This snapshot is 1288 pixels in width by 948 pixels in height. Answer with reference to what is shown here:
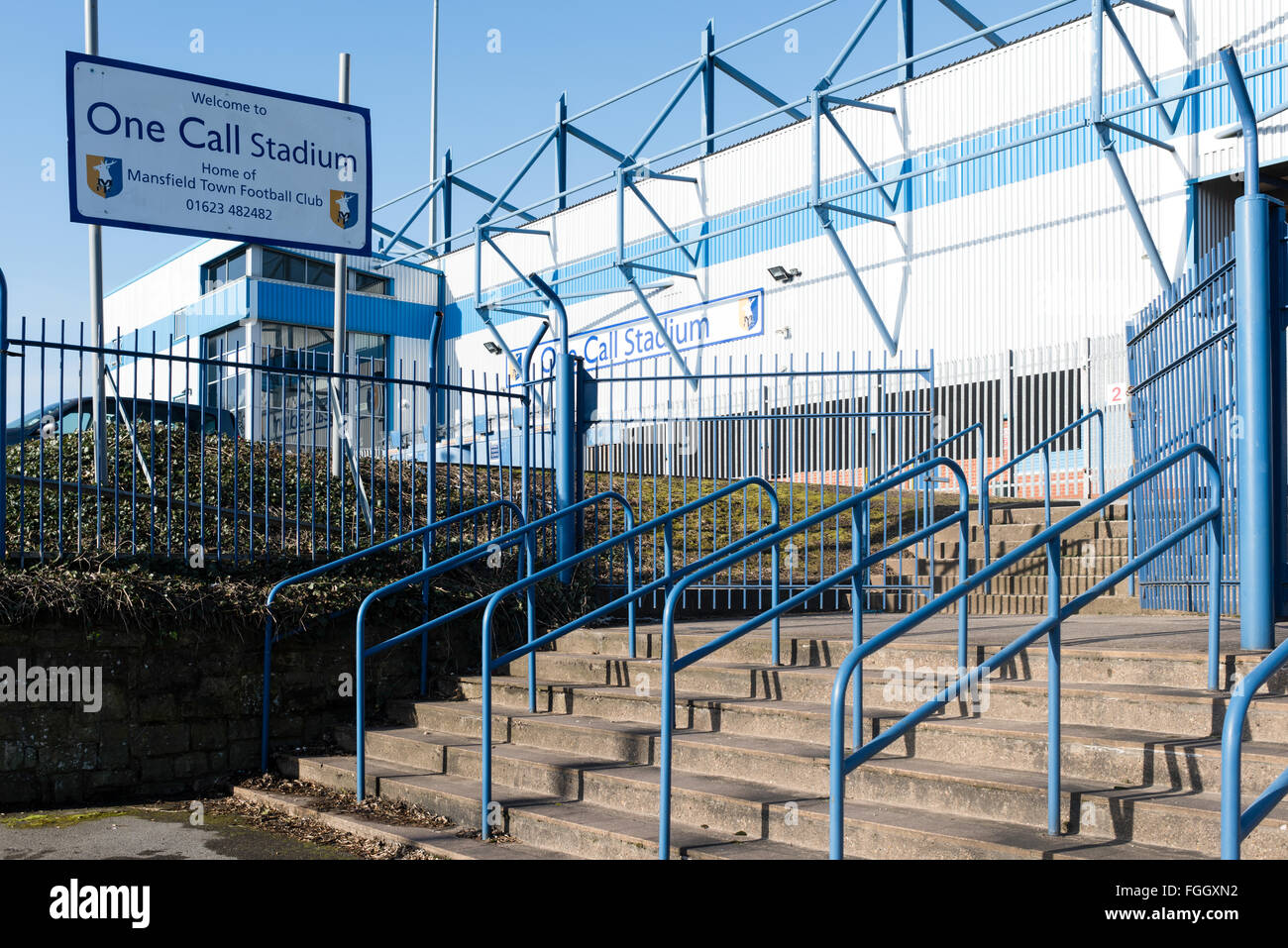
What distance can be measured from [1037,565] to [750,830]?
5.10 meters

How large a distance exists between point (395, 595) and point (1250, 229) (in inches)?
228

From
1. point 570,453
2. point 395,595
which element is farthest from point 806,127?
point 395,595

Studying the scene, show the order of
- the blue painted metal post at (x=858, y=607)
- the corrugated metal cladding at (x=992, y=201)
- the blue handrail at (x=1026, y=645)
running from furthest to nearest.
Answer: the corrugated metal cladding at (x=992, y=201), the blue painted metal post at (x=858, y=607), the blue handrail at (x=1026, y=645)

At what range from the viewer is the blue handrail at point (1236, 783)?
10.6ft

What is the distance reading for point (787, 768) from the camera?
18.6 ft

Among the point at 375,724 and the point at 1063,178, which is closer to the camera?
the point at 375,724

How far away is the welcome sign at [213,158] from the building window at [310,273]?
19.6 metres

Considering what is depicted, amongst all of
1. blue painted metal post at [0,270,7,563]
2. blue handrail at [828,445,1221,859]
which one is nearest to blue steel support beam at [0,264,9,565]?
blue painted metal post at [0,270,7,563]

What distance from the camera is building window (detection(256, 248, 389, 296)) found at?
2994 cm

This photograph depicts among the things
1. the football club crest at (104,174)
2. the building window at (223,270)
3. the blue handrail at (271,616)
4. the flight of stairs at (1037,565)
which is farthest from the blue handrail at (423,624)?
the building window at (223,270)

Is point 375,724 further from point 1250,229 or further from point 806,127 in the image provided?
point 806,127

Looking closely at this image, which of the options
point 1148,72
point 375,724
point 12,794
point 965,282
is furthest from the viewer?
point 965,282

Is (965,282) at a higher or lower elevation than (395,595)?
higher

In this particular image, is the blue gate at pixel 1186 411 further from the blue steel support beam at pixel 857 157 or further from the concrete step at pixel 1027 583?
the blue steel support beam at pixel 857 157
